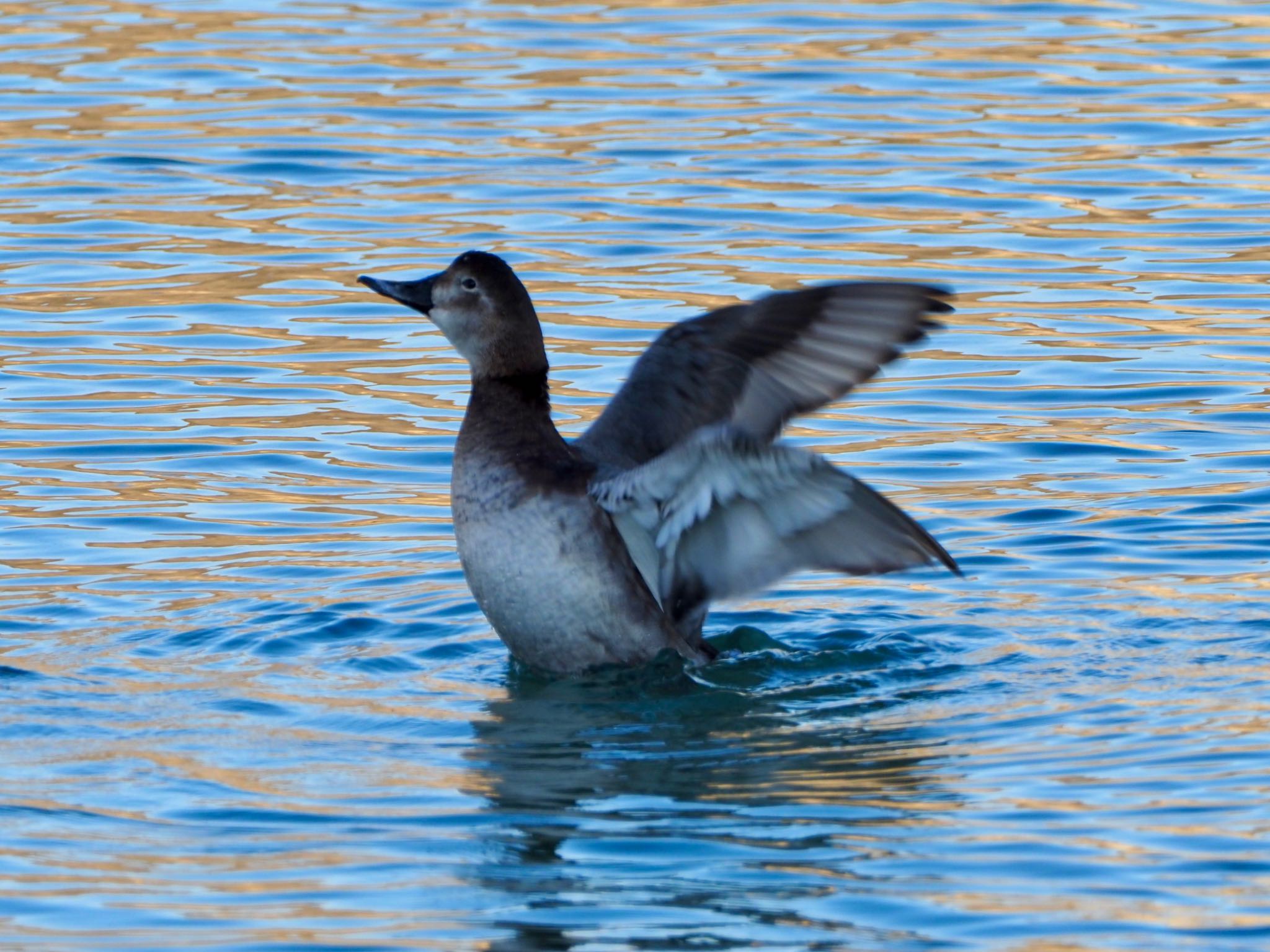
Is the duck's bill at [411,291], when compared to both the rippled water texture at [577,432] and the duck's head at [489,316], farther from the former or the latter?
the rippled water texture at [577,432]

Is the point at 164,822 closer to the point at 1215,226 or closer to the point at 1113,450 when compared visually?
the point at 1113,450

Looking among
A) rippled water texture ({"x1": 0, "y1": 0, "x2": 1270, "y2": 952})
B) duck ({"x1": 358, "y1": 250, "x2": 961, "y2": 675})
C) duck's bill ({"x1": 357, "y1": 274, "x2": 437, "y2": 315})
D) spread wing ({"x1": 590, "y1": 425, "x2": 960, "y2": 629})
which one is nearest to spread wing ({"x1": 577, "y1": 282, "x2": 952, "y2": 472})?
duck ({"x1": 358, "y1": 250, "x2": 961, "y2": 675})

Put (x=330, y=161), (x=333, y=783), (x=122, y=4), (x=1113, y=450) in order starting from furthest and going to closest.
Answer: (x=122, y=4)
(x=330, y=161)
(x=1113, y=450)
(x=333, y=783)

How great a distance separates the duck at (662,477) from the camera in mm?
6793

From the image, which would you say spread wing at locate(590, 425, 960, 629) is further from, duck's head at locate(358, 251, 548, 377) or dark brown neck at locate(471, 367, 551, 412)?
duck's head at locate(358, 251, 548, 377)

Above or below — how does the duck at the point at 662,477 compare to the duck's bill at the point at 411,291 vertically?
below

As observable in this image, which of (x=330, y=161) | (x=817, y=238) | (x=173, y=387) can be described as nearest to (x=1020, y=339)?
(x=817, y=238)

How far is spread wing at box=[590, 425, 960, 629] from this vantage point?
21.6 feet

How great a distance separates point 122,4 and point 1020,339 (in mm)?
9853

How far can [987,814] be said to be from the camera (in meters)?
6.03

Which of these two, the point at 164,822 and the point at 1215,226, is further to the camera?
the point at 1215,226

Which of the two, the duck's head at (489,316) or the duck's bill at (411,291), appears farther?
the duck's bill at (411,291)

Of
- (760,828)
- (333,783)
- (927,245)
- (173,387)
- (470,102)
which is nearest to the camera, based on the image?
(760,828)

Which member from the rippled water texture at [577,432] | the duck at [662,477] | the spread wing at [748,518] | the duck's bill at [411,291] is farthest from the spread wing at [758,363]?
the rippled water texture at [577,432]
